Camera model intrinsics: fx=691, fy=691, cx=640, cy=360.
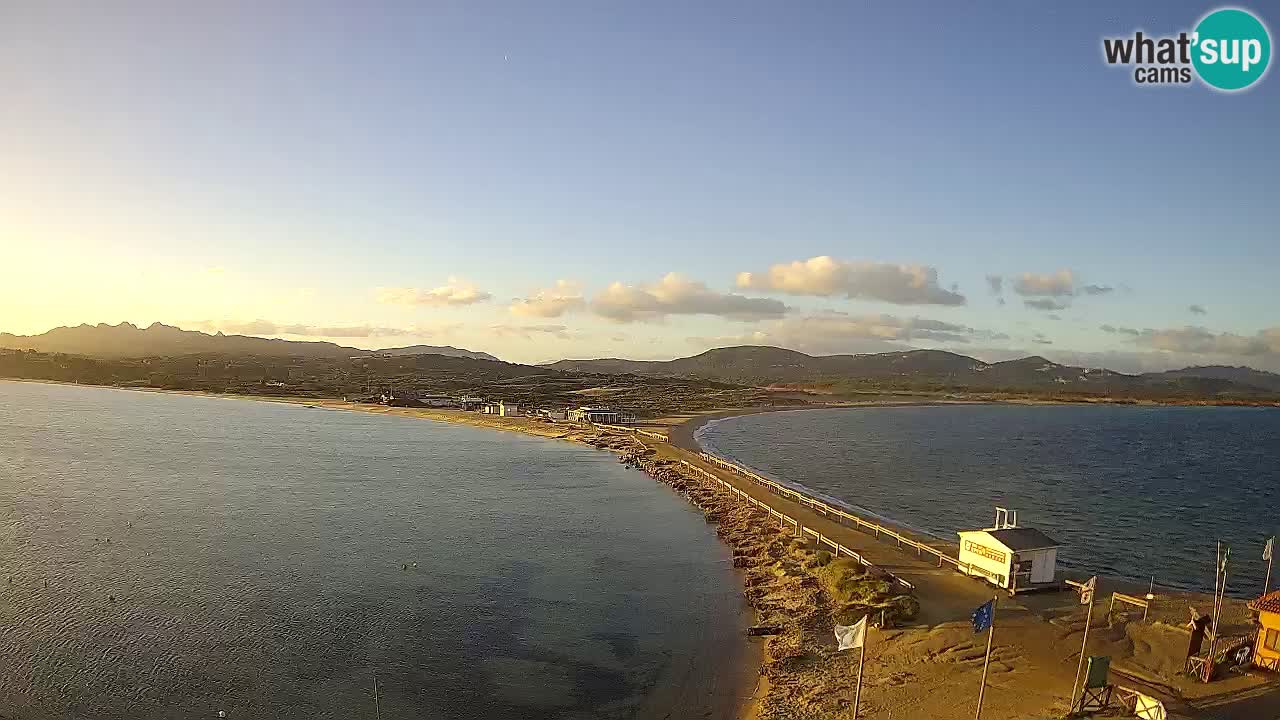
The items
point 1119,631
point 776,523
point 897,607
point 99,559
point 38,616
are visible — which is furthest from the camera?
point 776,523

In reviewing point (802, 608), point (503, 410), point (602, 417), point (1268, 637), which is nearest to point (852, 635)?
point (802, 608)

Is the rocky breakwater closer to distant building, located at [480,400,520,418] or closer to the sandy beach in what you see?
the sandy beach

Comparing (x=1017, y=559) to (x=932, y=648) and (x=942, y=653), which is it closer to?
(x=932, y=648)

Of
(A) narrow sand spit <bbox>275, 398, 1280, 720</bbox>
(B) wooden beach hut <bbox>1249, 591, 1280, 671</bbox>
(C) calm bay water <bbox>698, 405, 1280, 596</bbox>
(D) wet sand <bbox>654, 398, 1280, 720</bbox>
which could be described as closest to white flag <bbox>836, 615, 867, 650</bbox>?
(A) narrow sand spit <bbox>275, 398, 1280, 720</bbox>

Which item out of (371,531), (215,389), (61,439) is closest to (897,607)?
(371,531)

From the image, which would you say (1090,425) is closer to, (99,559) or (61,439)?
(99,559)

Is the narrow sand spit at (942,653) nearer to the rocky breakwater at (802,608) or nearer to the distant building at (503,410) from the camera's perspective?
the rocky breakwater at (802,608)
